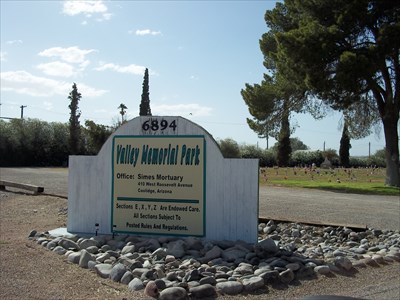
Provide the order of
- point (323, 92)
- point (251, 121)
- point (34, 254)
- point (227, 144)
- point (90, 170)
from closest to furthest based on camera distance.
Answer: point (34, 254), point (90, 170), point (323, 92), point (251, 121), point (227, 144)

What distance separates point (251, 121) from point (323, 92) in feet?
22.6

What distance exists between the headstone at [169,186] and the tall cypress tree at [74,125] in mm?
51778

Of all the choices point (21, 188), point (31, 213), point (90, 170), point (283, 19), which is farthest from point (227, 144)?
point (90, 170)

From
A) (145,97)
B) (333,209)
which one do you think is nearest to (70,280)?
(333,209)

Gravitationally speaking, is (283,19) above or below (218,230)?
above

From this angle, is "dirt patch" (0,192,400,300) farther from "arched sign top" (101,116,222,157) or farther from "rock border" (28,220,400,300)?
"arched sign top" (101,116,222,157)

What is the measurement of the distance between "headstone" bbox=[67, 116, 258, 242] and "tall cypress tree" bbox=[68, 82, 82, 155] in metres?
51.8

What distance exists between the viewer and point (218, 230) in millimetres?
9164

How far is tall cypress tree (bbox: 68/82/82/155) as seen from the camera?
60.7 meters

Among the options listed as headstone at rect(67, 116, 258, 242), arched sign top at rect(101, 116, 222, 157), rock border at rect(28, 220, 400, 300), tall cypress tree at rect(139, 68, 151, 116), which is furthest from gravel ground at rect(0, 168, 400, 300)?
tall cypress tree at rect(139, 68, 151, 116)

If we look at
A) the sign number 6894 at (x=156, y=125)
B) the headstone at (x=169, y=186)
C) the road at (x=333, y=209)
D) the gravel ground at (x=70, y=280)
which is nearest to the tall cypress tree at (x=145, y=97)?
the road at (x=333, y=209)

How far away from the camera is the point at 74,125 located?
61344 mm

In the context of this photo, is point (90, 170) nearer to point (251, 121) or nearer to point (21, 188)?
point (21, 188)

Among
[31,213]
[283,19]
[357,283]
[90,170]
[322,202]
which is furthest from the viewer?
[283,19]
